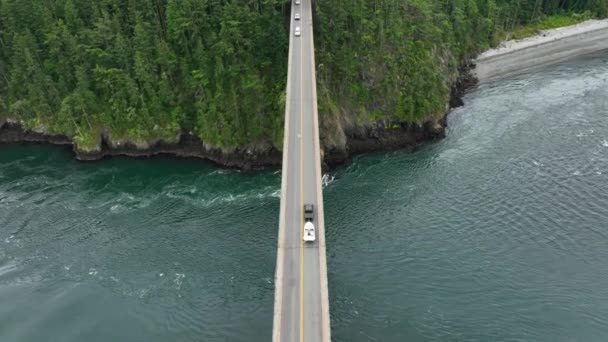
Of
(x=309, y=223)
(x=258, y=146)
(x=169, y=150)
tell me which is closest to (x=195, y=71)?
(x=169, y=150)

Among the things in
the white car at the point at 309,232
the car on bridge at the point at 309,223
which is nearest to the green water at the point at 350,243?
the white car at the point at 309,232

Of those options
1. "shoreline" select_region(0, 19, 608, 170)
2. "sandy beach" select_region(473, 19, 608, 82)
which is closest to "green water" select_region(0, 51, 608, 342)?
"shoreline" select_region(0, 19, 608, 170)

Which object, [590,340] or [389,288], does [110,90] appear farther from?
[590,340]

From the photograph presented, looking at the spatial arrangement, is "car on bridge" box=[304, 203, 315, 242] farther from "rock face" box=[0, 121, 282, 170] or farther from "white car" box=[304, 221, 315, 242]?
"rock face" box=[0, 121, 282, 170]

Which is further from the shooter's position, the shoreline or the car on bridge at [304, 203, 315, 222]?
the shoreline

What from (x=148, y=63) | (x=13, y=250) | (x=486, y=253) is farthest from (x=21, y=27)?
(x=486, y=253)

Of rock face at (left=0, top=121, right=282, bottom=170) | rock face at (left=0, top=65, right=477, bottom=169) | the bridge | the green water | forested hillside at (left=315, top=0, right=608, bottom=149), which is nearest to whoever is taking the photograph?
the bridge

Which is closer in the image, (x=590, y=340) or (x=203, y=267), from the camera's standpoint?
(x=590, y=340)
